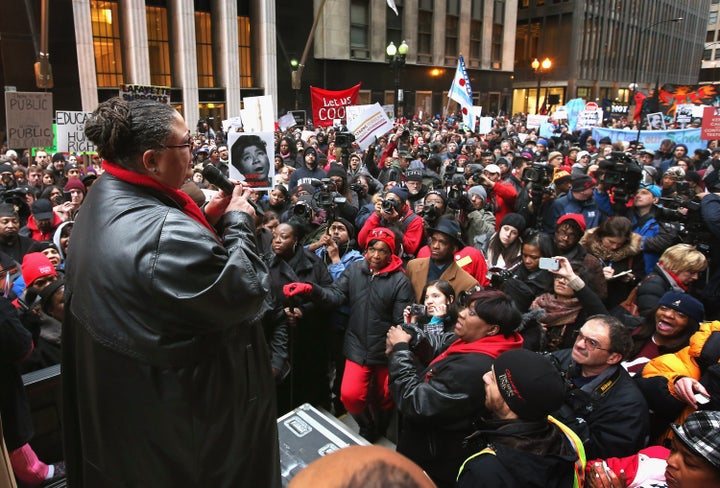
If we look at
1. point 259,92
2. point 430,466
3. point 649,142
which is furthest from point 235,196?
point 259,92

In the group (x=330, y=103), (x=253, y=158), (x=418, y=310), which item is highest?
(x=330, y=103)

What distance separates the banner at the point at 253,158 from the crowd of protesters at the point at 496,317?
311 millimetres

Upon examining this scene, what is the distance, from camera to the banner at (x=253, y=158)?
6.40m

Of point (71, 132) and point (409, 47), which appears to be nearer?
point (71, 132)

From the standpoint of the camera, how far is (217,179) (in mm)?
1827

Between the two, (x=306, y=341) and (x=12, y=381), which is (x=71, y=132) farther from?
(x=12, y=381)

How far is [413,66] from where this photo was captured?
31531 mm

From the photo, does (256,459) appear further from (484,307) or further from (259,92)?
(259,92)

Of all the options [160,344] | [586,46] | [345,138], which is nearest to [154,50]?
[345,138]

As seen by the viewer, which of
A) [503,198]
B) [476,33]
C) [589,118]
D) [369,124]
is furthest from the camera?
[476,33]

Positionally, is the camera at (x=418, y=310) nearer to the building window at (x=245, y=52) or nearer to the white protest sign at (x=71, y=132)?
the white protest sign at (x=71, y=132)

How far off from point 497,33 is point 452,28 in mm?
5265

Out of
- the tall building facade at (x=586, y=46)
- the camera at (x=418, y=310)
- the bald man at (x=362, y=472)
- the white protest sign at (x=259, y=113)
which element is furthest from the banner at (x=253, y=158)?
the tall building facade at (x=586, y=46)

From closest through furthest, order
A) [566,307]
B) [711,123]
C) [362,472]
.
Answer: [362,472]
[566,307]
[711,123]
